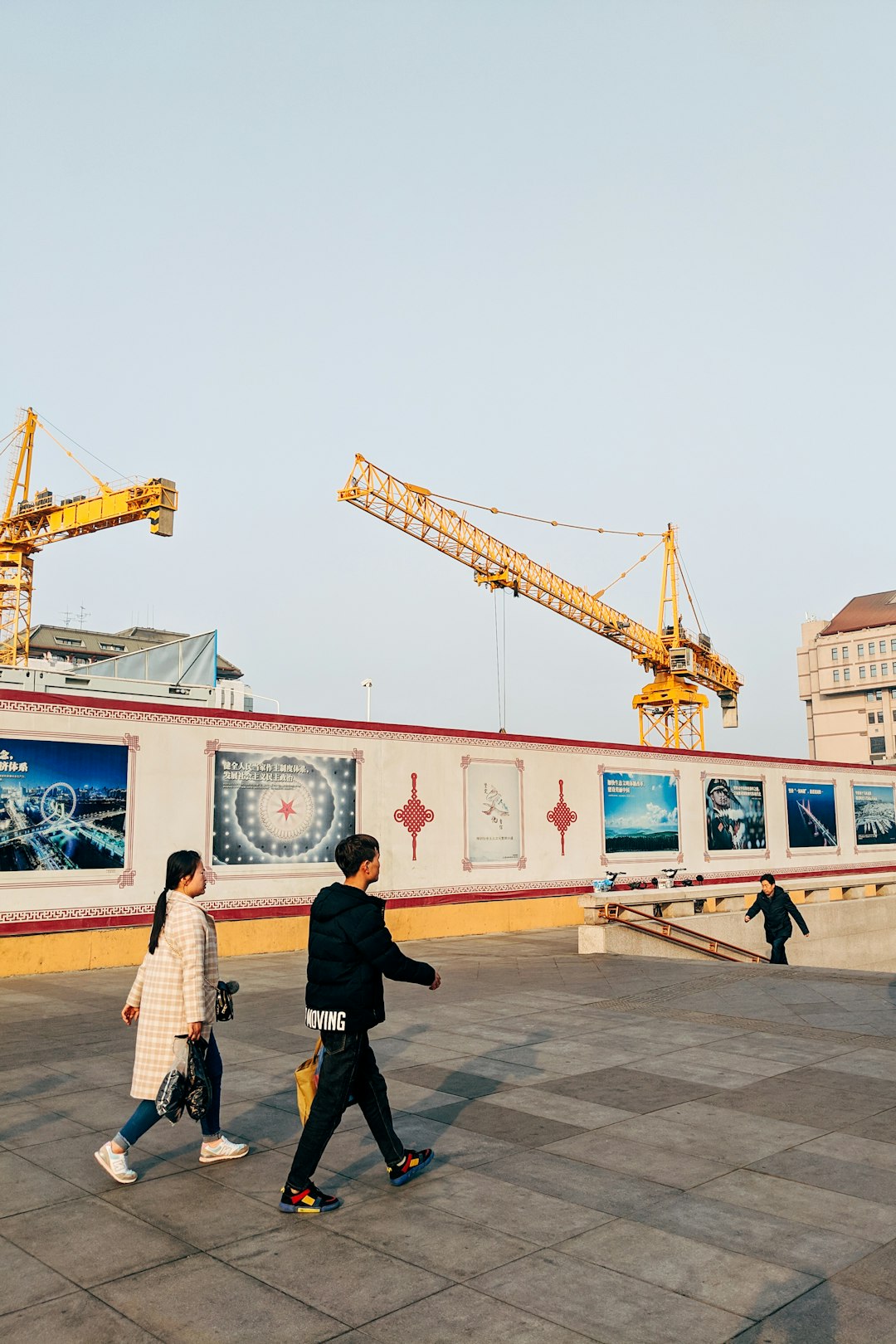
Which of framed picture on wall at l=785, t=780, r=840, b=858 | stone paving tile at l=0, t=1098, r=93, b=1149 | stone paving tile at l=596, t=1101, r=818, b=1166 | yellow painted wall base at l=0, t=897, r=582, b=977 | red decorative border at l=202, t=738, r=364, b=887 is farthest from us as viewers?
framed picture on wall at l=785, t=780, r=840, b=858

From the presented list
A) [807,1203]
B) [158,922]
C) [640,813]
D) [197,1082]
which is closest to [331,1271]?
[197,1082]

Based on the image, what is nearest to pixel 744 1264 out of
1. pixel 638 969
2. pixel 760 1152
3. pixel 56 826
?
pixel 760 1152

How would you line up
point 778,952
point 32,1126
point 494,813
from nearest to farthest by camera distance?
1. point 32,1126
2. point 778,952
3. point 494,813

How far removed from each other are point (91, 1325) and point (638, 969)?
455 inches

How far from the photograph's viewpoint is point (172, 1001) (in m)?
5.58

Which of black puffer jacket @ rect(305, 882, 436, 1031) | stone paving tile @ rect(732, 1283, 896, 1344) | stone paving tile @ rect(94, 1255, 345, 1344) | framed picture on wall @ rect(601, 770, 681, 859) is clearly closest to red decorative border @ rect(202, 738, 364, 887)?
framed picture on wall @ rect(601, 770, 681, 859)

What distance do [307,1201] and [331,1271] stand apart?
0.67m

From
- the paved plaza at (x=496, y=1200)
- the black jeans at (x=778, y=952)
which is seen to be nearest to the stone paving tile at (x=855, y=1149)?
the paved plaza at (x=496, y=1200)

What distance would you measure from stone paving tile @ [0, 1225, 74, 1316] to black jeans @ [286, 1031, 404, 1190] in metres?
1.19

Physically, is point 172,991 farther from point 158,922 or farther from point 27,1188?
point 27,1188

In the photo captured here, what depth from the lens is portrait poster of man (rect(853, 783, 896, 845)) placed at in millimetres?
31906

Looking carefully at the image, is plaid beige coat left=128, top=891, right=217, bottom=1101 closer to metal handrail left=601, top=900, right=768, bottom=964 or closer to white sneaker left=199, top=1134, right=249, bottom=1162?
white sneaker left=199, top=1134, right=249, bottom=1162

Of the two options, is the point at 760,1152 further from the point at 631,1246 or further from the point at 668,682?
the point at 668,682

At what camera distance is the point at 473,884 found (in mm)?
20578
